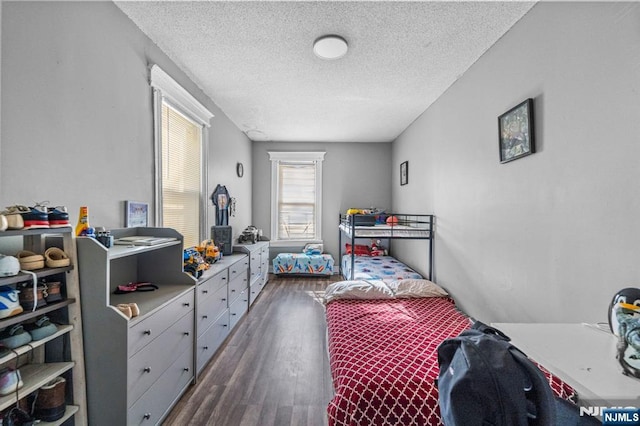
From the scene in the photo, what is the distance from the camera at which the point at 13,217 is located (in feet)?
3.52

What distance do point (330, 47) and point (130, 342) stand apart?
232cm

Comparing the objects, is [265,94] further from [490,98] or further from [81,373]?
[81,373]

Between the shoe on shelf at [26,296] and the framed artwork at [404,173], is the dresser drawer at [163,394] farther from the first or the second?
the framed artwork at [404,173]

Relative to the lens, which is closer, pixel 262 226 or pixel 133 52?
pixel 133 52

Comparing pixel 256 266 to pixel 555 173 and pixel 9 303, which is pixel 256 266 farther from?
pixel 555 173

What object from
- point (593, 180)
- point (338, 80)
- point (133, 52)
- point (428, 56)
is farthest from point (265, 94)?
point (593, 180)

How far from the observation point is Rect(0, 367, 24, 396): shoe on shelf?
1.02m

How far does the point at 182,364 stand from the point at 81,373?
2.13 feet

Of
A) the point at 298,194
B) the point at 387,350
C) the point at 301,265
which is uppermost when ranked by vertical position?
the point at 298,194

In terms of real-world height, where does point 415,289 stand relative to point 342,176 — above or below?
below

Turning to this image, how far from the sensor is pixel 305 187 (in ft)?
18.0

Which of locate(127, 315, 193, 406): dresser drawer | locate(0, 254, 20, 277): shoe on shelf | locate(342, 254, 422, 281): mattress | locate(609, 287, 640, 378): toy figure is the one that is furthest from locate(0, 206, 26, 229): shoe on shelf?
locate(342, 254, 422, 281): mattress

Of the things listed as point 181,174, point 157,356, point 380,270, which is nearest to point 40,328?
point 157,356

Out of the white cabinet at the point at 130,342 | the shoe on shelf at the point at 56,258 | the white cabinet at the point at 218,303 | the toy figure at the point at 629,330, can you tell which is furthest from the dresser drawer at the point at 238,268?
the toy figure at the point at 629,330
